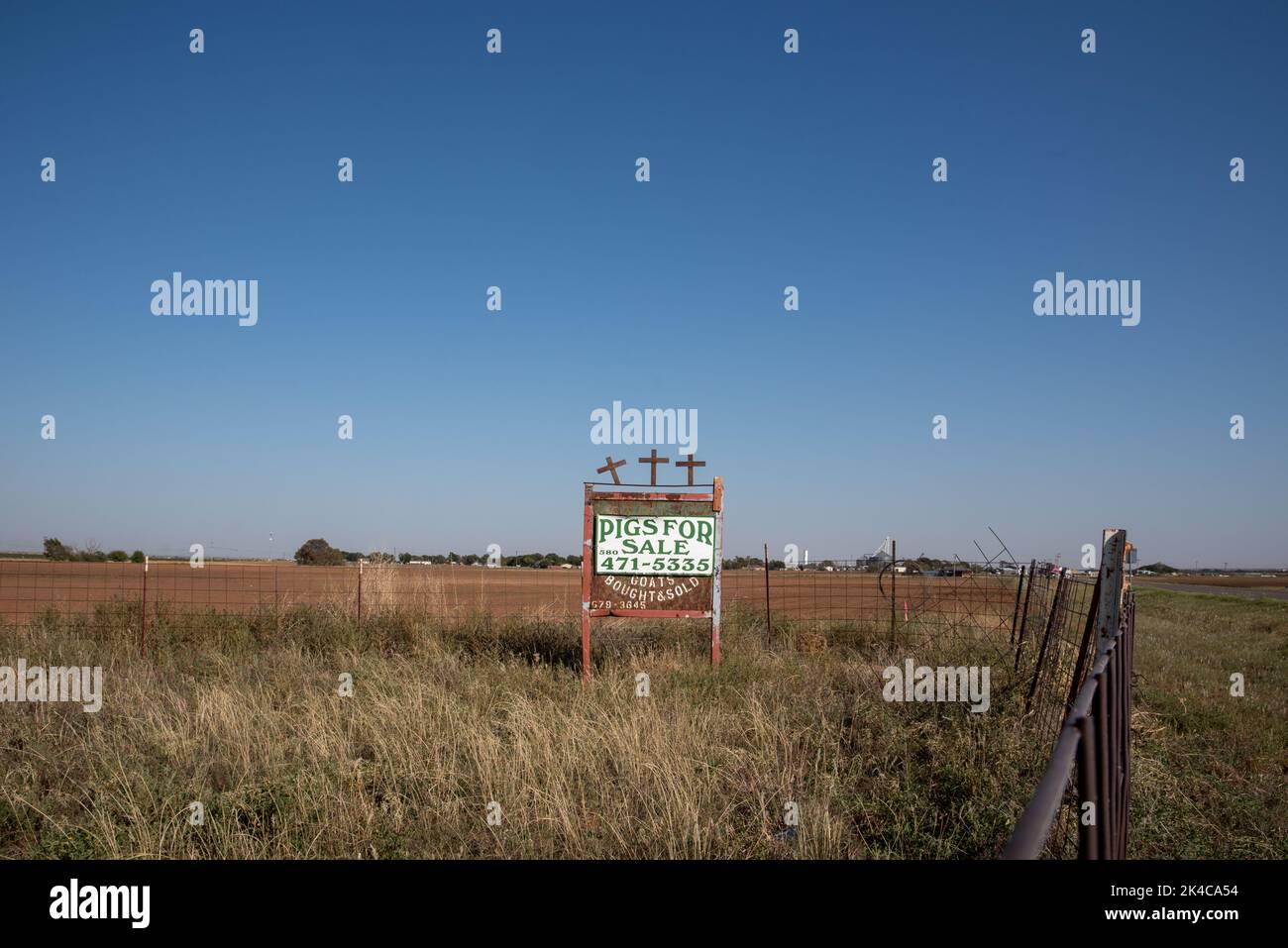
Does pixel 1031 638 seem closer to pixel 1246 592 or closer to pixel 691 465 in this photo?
pixel 691 465

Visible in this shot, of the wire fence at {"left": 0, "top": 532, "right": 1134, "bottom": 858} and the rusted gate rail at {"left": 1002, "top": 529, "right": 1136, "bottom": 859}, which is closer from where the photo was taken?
the rusted gate rail at {"left": 1002, "top": 529, "right": 1136, "bottom": 859}

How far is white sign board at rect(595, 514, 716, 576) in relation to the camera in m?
10.5

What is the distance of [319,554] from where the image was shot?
1507 inches

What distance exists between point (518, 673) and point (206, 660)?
441 centimetres

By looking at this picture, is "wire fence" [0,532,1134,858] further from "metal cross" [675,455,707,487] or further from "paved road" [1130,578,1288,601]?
"paved road" [1130,578,1288,601]

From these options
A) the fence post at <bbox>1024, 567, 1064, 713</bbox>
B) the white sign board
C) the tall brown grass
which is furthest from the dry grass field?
the white sign board

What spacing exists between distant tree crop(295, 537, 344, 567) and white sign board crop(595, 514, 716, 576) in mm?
30037

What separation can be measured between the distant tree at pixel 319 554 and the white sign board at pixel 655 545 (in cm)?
3004

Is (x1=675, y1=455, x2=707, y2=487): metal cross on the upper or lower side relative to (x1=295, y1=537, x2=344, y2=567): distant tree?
upper

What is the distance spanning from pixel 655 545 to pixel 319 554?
31888 millimetres

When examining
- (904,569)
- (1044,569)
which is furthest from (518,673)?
(904,569)

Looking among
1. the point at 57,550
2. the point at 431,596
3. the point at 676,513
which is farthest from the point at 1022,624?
the point at 57,550

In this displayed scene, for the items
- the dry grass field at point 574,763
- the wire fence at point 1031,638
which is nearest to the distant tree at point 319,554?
the wire fence at point 1031,638

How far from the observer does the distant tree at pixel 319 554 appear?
37750 mm
